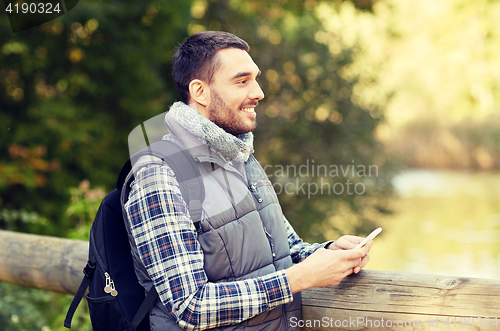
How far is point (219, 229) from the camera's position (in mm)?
1322

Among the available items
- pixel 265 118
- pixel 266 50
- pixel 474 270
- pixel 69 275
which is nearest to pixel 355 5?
pixel 266 50

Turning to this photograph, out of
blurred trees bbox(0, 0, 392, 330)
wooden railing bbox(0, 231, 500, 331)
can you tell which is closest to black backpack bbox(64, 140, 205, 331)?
wooden railing bbox(0, 231, 500, 331)

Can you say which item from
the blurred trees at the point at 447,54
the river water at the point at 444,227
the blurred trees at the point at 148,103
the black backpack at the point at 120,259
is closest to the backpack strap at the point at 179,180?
the black backpack at the point at 120,259

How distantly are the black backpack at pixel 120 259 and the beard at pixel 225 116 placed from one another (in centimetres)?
18

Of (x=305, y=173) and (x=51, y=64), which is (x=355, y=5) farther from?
(x=51, y=64)

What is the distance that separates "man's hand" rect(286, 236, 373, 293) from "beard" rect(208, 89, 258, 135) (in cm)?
44

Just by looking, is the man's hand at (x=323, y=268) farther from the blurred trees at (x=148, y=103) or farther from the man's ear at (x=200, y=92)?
the blurred trees at (x=148, y=103)

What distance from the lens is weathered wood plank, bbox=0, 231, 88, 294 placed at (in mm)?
2191

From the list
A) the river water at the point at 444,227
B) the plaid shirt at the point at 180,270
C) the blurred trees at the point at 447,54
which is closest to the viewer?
the plaid shirt at the point at 180,270

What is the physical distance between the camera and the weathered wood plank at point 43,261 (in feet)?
7.19

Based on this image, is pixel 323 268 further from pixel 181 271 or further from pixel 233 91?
pixel 233 91

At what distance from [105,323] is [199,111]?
2.20 feet

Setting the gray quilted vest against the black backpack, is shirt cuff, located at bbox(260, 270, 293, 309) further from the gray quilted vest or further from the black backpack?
the black backpack

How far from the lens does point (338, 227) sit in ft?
31.8
